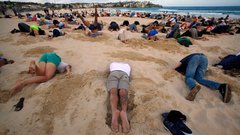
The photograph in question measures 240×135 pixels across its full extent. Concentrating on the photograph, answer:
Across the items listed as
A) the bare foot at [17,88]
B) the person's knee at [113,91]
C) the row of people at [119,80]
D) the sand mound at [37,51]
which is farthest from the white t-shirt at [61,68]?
the sand mound at [37,51]

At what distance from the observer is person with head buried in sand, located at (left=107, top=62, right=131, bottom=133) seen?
7.81 ft

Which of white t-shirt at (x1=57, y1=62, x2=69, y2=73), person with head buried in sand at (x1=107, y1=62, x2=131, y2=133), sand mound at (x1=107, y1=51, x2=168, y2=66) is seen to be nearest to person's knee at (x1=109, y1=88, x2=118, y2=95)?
person with head buried in sand at (x1=107, y1=62, x2=131, y2=133)

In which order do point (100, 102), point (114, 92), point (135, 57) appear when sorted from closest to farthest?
point (114, 92), point (100, 102), point (135, 57)

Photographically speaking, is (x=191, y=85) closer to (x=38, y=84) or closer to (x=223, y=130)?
(x=223, y=130)

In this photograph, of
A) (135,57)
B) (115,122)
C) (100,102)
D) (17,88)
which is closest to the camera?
(115,122)

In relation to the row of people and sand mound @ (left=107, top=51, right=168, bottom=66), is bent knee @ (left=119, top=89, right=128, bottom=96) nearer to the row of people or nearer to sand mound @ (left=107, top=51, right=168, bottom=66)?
the row of people

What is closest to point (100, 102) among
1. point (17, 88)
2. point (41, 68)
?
point (41, 68)

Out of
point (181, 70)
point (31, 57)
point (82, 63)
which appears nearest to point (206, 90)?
point (181, 70)

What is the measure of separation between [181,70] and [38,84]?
4123mm

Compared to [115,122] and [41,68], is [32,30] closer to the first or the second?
[41,68]

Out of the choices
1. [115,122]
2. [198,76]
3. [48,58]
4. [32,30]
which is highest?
[32,30]

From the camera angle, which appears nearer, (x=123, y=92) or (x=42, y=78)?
(x=123, y=92)

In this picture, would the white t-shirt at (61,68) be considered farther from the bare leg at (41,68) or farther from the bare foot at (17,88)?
the bare foot at (17,88)

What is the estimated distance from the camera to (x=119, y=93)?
9.34ft
